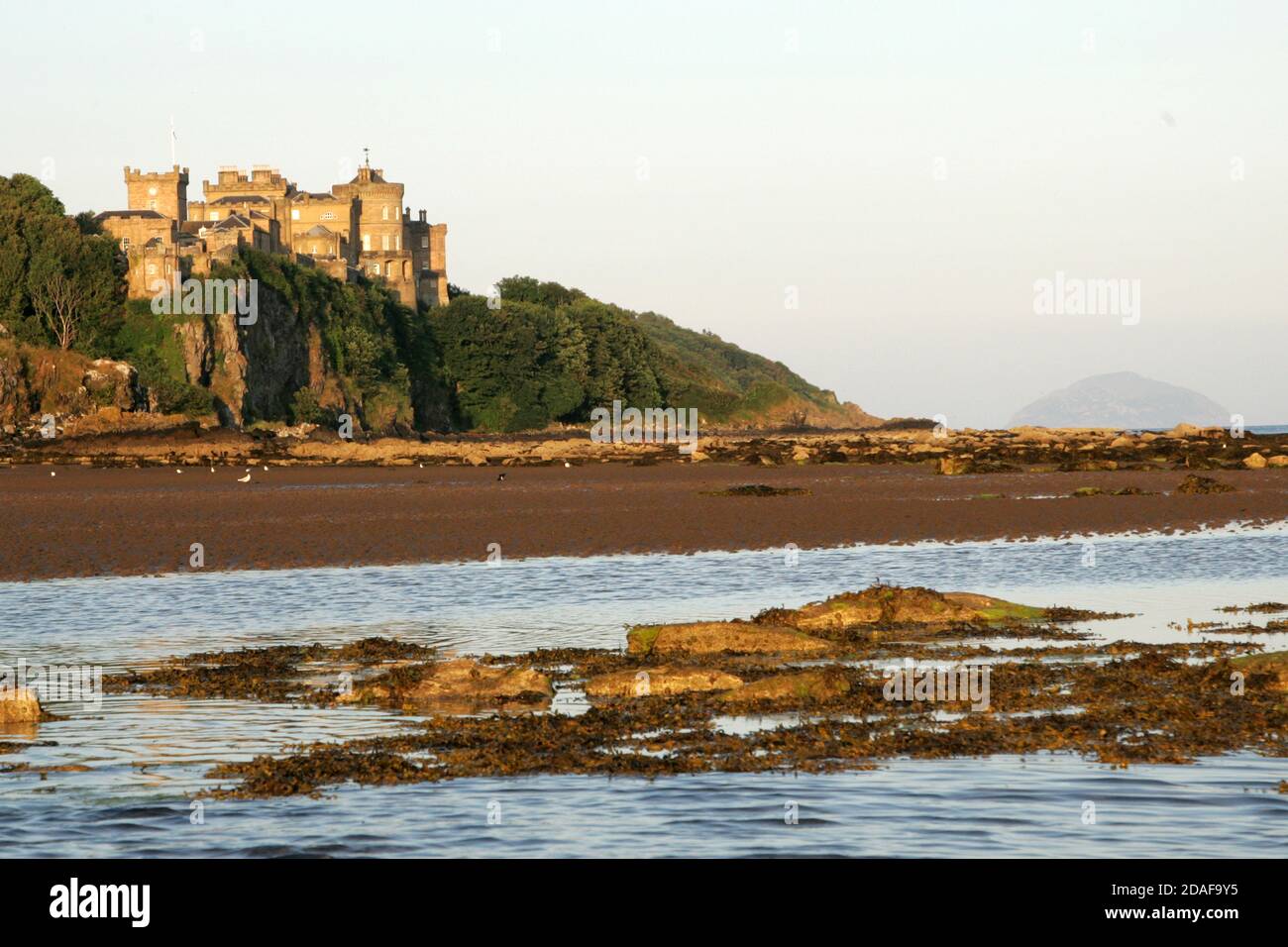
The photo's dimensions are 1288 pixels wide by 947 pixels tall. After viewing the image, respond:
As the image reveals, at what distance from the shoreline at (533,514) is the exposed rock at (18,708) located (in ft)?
41.3

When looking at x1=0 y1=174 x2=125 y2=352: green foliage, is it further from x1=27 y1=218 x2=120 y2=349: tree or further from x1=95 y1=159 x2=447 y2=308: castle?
x1=95 y1=159 x2=447 y2=308: castle

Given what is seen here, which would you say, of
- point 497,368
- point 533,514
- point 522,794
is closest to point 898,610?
point 522,794

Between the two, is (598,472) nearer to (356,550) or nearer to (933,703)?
(356,550)

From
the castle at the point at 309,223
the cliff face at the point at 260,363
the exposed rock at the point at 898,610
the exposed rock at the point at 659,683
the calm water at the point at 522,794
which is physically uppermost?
the castle at the point at 309,223

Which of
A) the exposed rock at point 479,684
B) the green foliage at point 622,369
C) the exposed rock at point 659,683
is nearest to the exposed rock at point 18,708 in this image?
the exposed rock at point 479,684

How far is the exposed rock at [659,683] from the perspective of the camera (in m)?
14.5

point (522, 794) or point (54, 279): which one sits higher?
point (54, 279)

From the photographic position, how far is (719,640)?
16922 millimetres

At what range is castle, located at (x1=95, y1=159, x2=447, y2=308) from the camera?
119 metres

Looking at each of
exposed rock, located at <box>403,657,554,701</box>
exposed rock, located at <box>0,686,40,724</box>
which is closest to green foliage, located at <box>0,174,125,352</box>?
exposed rock, located at <box>0,686,40,724</box>

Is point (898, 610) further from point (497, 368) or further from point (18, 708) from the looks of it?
point (497, 368)

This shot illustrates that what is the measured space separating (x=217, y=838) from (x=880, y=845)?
153 inches

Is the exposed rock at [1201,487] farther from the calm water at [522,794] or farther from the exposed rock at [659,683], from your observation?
the exposed rock at [659,683]

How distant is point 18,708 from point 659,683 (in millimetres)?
5490
